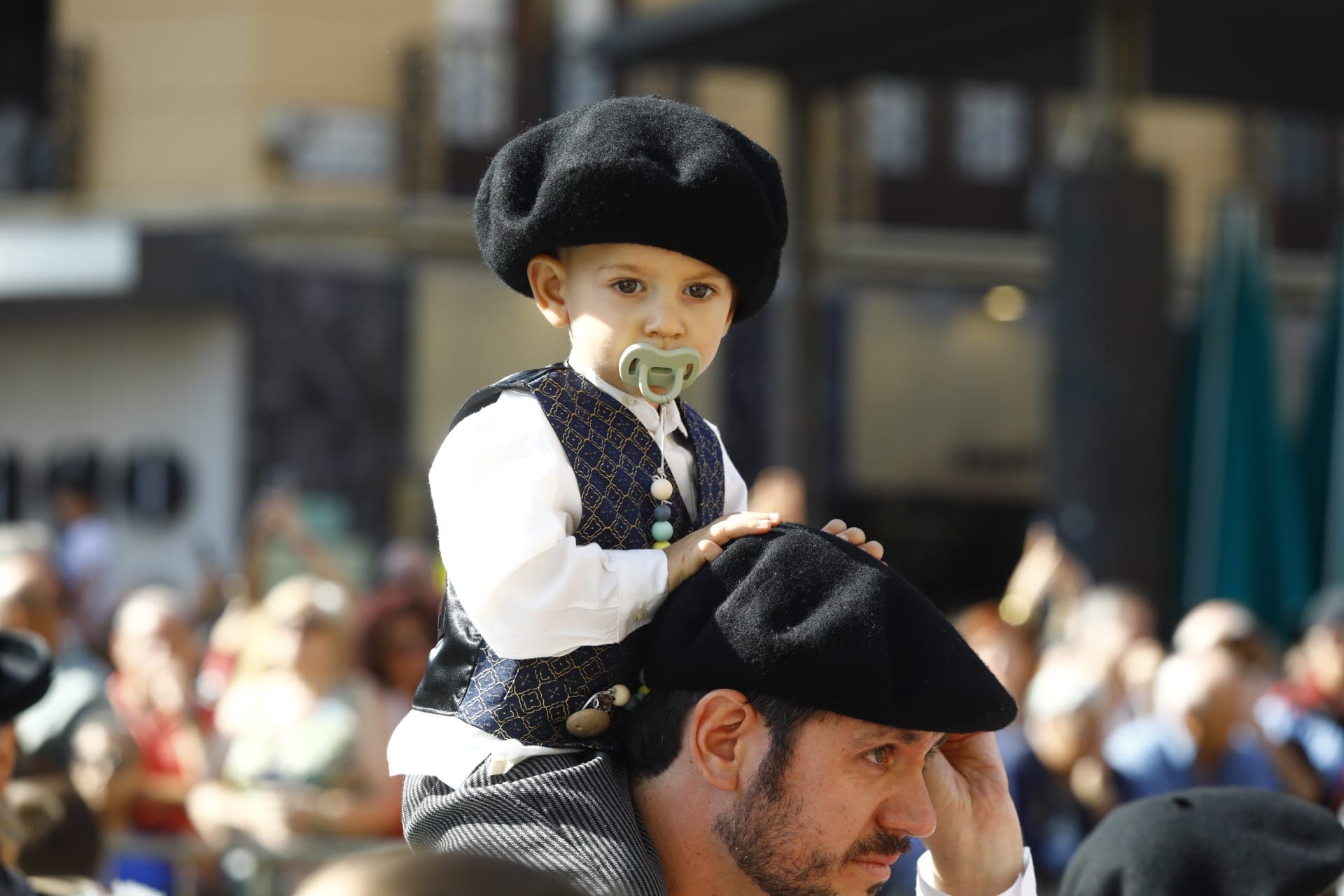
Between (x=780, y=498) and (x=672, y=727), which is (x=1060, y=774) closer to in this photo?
(x=780, y=498)

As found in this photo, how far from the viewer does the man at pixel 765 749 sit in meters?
2.46

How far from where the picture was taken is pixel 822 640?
8.08 ft

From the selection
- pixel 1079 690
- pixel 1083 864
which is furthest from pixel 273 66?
pixel 1083 864

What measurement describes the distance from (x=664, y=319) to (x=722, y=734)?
0.52 m

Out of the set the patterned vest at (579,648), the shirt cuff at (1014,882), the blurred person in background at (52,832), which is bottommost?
the blurred person in background at (52,832)

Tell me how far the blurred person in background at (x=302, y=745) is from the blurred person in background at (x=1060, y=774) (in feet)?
6.75

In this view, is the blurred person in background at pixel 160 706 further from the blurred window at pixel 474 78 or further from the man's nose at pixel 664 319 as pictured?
the blurred window at pixel 474 78

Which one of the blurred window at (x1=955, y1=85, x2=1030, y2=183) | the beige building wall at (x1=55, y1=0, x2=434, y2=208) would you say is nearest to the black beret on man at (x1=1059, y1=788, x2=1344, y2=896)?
the beige building wall at (x1=55, y1=0, x2=434, y2=208)

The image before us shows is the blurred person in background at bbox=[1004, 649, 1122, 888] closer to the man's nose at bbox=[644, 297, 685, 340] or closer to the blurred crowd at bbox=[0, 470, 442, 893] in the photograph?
the blurred crowd at bbox=[0, 470, 442, 893]

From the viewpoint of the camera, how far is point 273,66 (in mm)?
16328

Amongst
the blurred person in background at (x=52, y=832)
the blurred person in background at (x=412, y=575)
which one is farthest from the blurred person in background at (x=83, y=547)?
the blurred person in background at (x=52, y=832)

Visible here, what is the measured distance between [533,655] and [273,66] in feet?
47.7

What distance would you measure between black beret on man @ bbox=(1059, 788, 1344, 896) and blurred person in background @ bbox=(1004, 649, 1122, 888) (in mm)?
3399

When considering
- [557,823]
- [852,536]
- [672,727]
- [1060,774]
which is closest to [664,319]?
[852,536]
